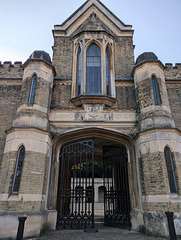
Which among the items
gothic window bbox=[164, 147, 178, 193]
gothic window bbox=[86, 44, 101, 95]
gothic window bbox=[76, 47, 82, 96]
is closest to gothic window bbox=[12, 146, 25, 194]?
gothic window bbox=[76, 47, 82, 96]

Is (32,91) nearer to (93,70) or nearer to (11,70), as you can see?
(11,70)

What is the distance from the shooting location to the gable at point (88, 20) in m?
12.3

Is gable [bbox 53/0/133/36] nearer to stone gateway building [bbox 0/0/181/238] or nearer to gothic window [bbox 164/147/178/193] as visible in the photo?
stone gateway building [bbox 0/0/181/238]

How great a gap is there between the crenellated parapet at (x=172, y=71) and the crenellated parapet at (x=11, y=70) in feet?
28.4

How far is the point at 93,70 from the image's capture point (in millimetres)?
10523

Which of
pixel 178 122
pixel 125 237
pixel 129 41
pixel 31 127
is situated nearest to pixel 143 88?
pixel 178 122

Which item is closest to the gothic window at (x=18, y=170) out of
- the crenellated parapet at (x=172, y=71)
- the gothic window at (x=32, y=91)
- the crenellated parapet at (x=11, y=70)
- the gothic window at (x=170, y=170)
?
the gothic window at (x=32, y=91)

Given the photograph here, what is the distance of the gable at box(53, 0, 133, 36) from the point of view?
1230cm

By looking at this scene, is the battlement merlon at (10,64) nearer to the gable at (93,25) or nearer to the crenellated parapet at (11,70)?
the crenellated parapet at (11,70)

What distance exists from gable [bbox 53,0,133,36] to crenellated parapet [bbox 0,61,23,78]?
3.38m

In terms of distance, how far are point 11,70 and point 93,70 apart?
4.89 m

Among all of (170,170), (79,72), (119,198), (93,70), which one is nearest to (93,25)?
(93,70)

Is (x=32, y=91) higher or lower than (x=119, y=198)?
higher

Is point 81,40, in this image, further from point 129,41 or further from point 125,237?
point 125,237
